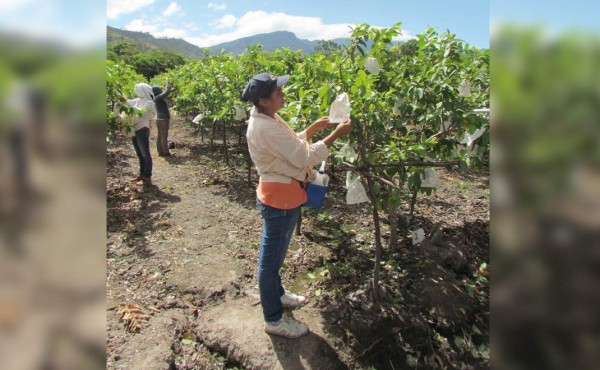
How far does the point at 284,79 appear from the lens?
2402 mm

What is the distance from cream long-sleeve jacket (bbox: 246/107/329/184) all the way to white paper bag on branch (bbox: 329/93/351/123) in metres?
0.18

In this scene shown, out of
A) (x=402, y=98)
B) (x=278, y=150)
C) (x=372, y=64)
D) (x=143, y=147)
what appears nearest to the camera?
(x=278, y=150)

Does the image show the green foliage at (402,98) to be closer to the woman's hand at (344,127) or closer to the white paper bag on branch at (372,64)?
the white paper bag on branch at (372,64)

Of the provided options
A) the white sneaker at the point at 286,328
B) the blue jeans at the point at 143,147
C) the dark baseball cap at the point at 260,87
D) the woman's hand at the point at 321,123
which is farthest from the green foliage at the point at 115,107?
the white sneaker at the point at 286,328

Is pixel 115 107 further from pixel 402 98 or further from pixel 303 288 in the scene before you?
pixel 402 98

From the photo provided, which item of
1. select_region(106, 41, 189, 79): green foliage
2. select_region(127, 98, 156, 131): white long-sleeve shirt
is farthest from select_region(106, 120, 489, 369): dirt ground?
select_region(106, 41, 189, 79): green foliage

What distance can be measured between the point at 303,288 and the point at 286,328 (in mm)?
745

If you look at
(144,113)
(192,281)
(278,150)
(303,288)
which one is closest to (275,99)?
(278,150)

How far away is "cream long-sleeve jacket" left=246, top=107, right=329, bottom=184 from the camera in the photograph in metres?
2.27

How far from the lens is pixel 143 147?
6016 millimetres

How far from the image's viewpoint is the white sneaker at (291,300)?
3.06 m
